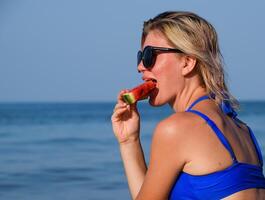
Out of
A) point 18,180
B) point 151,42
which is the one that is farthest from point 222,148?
point 18,180

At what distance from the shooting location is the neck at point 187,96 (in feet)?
13.3

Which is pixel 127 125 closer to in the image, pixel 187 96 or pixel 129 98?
pixel 129 98

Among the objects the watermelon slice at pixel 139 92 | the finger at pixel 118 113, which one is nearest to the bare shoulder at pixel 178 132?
the watermelon slice at pixel 139 92

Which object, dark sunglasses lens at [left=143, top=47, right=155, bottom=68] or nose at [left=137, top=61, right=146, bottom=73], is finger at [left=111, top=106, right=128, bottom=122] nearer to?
nose at [left=137, top=61, right=146, bottom=73]

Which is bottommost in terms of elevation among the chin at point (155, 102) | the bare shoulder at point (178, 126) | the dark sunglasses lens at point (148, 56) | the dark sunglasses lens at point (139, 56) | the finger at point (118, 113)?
the finger at point (118, 113)

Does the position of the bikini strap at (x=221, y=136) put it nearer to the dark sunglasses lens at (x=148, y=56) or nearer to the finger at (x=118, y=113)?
the dark sunglasses lens at (x=148, y=56)

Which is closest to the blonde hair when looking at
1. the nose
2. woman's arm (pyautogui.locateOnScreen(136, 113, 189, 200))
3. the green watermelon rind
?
the nose

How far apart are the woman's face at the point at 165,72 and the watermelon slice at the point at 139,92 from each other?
0.03m

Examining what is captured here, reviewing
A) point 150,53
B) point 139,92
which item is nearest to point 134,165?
point 139,92

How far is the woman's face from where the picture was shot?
4.07 meters

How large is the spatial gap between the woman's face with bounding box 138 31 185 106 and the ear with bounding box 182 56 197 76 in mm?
16

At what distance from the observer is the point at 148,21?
4.15 metres

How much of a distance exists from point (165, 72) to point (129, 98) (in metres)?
0.40

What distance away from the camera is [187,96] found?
4078mm
